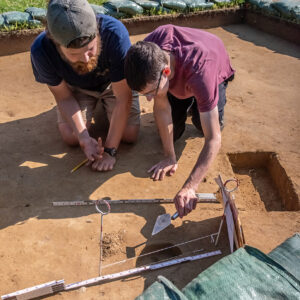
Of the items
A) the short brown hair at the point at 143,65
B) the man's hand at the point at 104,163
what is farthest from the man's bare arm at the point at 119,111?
the short brown hair at the point at 143,65

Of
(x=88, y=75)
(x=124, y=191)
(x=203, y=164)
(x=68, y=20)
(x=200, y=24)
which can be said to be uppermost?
(x=68, y=20)

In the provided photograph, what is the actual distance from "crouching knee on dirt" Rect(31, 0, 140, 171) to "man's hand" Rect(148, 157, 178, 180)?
15.7 inches

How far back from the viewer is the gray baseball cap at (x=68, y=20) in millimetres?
2324

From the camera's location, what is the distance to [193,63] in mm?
2422

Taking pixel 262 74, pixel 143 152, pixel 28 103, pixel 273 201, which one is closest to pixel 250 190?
pixel 273 201

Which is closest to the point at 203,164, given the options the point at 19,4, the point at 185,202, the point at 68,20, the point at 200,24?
the point at 185,202

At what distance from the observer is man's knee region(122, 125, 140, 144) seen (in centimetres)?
345

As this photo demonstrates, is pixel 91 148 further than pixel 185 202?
Yes

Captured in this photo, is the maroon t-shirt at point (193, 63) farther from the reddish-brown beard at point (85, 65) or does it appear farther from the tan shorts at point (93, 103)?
the tan shorts at point (93, 103)

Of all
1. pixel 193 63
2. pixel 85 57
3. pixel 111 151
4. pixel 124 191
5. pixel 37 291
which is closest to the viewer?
pixel 37 291

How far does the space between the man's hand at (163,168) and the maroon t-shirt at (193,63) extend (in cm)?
70

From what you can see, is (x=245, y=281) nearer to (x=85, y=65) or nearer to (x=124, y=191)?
(x=124, y=191)

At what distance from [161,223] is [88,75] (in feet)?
4.83

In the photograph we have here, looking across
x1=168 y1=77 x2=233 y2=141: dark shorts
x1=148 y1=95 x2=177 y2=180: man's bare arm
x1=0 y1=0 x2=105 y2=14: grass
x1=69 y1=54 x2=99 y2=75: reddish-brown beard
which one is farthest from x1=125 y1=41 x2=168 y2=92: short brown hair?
x1=0 y1=0 x2=105 y2=14: grass
